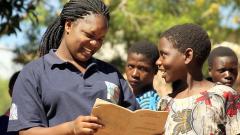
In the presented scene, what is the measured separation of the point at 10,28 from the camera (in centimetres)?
759

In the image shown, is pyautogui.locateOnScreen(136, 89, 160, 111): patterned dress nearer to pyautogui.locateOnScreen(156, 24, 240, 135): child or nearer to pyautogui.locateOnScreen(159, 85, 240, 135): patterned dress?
pyautogui.locateOnScreen(156, 24, 240, 135): child

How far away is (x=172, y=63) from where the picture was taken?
473 centimetres

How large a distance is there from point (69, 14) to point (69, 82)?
45 cm

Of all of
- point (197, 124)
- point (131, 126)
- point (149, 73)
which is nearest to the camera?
point (131, 126)

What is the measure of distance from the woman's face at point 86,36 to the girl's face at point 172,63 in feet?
2.42

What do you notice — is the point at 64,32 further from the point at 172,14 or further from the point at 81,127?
the point at 172,14

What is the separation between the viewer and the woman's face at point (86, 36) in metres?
4.08

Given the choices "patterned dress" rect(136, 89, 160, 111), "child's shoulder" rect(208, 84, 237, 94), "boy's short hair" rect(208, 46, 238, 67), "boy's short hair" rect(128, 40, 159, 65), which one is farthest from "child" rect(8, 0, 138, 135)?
"boy's short hair" rect(208, 46, 238, 67)

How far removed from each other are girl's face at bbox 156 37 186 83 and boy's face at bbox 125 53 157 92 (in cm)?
160

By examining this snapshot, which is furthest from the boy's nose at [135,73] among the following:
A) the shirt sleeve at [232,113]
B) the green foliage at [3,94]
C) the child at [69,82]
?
the green foliage at [3,94]

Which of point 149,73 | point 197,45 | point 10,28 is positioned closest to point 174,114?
point 197,45

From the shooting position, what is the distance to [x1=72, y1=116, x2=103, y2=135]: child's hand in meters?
3.68

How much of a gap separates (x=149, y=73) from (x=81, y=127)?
112 inches

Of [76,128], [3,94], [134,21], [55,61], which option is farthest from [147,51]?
[3,94]
